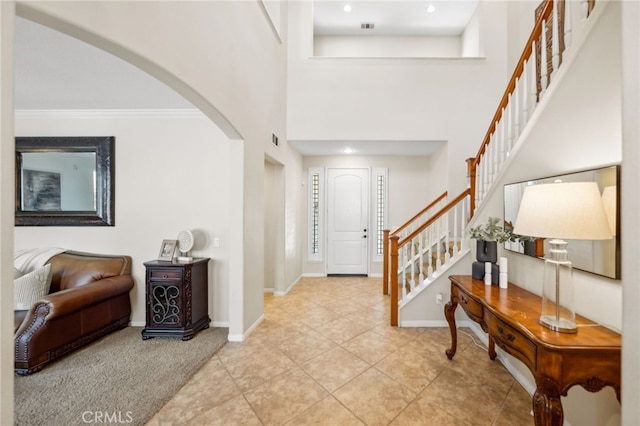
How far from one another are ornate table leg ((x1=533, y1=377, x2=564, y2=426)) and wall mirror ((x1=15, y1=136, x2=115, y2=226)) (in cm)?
431

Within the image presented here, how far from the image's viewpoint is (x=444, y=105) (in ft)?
13.9

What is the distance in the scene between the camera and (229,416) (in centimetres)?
177

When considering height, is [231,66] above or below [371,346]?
above

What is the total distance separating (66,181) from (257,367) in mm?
3295

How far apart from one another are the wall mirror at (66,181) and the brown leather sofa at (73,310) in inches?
21.0

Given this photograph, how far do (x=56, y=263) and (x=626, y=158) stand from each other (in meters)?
4.68

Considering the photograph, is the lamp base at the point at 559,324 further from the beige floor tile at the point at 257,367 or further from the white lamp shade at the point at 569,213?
the beige floor tile at the point at 257,367

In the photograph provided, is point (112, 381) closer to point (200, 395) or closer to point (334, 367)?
point (200, 395)

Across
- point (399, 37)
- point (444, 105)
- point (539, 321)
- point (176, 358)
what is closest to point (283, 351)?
point (176, 358)

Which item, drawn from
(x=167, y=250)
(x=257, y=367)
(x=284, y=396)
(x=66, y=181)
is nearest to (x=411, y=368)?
(x=284, y=396)

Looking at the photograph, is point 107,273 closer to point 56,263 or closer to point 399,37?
point 56,263

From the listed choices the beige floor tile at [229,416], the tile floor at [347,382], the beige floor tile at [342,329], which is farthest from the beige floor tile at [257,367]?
the beige floor tile at [342,329]

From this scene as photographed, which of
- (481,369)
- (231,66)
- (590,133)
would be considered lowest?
(481,369)

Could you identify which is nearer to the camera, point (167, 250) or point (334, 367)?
point (334, 367)
